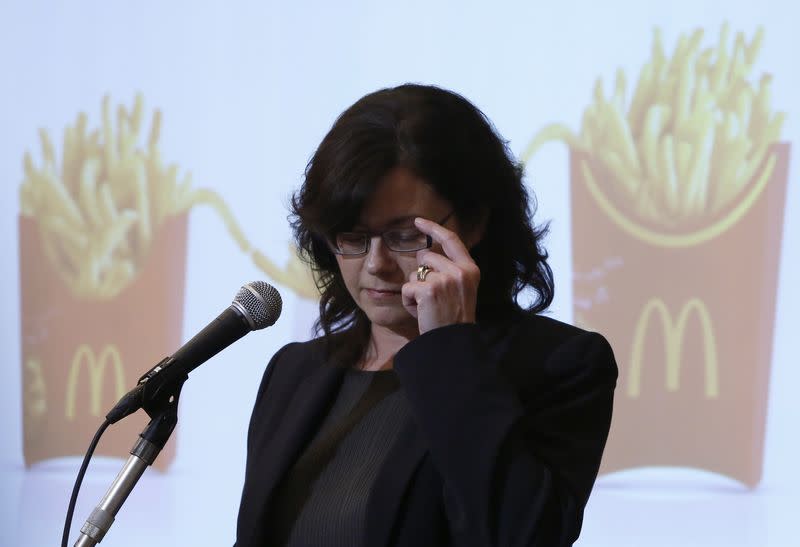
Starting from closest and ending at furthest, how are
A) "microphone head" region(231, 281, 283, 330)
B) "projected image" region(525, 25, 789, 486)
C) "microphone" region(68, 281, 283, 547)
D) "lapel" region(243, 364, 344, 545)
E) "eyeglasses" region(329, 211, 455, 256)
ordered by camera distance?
"microphone" region(68, 281, 283, 547)
"microphone head" region(231, 281, 283, 330)
"eyeglasses" region(329, 211, 455, 256)
"lapel" region(243, 364, 344, 545)
"projected image" region(525, 25, 789, 486)

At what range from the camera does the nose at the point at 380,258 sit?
154 cm

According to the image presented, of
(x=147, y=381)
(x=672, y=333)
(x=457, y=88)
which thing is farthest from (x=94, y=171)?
(x=147, y=381)

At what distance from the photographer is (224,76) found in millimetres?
2990

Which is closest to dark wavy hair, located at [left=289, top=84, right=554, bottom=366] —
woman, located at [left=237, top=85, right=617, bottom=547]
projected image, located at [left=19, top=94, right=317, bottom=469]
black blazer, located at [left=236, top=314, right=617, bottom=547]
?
woman, located at [left=237, top=85, right=617, bottom=547]

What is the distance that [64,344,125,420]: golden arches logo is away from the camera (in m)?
3.04

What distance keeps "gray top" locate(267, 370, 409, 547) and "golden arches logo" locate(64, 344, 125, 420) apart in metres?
1.44

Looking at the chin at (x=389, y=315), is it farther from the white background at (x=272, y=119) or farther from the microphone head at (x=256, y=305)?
the white background at (x=272, y=119)

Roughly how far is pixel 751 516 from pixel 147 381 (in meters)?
1.71

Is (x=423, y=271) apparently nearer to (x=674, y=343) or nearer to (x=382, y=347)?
(x=382, y=347)

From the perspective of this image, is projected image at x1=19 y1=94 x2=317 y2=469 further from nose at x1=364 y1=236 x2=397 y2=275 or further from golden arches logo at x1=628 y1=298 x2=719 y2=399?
nose at x1=364 y1=236 x2=397 y2=275

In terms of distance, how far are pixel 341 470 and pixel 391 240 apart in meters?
Answer: 0.37

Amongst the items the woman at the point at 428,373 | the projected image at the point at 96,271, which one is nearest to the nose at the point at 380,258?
the woman at the point at 428,373

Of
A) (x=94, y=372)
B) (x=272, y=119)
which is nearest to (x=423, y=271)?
(x=272, y=119)

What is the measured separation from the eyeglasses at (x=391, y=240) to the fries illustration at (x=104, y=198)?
149cm
